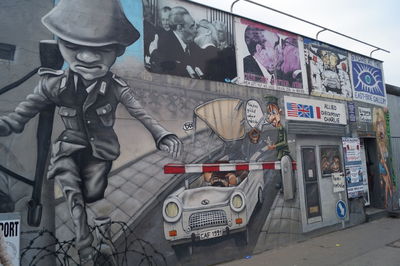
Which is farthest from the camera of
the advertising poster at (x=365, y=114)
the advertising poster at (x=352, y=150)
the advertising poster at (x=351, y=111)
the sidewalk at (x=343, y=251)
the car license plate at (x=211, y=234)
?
the advertising poster at (x=365, y=114)

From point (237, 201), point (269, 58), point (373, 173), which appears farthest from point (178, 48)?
point (373, 173)

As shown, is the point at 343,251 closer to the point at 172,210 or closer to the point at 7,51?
the point at 172,210

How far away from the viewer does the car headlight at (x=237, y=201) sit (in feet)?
21.8

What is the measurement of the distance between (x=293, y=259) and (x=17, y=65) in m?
6.07

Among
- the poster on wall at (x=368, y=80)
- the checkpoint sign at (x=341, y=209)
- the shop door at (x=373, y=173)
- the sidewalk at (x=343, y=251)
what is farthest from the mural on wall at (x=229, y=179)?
the shop door at (x=373, y=173)

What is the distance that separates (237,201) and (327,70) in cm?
537

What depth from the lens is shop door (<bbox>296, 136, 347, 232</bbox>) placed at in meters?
8.28

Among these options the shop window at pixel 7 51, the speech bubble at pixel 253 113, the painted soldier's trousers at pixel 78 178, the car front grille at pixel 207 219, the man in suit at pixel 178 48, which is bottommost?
the car front grille at pixel 207 219

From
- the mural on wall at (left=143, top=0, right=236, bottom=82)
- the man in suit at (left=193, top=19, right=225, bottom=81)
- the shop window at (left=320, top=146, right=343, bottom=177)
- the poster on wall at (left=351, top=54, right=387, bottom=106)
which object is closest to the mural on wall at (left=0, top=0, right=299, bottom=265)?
the mural on wall at (left=143, top=0, right=236, bottom=82)

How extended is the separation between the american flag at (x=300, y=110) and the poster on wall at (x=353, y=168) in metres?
1.81

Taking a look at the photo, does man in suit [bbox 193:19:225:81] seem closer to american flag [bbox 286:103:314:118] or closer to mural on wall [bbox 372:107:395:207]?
american flag [bbox 286:103:314:118]

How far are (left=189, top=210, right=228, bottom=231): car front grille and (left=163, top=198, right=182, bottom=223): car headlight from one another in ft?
1.01

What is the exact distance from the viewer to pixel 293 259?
651 centimetres

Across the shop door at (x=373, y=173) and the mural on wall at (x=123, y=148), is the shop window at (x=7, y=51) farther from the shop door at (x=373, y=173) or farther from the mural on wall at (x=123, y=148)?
the shop door at (x=373, y=173)
